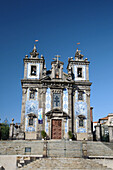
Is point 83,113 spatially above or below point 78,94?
below

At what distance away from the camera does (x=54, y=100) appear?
2781 cm

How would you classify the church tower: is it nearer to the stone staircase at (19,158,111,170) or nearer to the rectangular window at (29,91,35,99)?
the rectangular window at (29,91,35,99)

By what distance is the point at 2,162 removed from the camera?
12.2 meters

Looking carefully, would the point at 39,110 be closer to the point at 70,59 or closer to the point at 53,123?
the point at 53,123

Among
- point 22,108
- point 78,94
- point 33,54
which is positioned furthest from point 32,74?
point 78,94

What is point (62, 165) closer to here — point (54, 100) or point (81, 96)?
point (54, 100)

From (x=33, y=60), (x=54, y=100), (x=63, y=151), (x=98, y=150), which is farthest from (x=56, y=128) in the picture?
(x=33, y=60)

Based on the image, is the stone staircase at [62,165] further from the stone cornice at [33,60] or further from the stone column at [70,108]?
the stone cornice at [33,60]

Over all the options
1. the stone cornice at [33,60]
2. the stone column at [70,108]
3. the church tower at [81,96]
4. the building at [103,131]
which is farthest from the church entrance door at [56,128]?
the stone cornice at [33,60]

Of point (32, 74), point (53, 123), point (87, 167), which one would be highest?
point (32, 74)

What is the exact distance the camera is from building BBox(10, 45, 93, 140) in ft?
87.3

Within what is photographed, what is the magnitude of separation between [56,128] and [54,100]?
12.1 ft

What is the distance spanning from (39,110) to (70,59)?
917 centimetres

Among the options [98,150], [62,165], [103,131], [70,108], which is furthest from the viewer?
[103,131]
